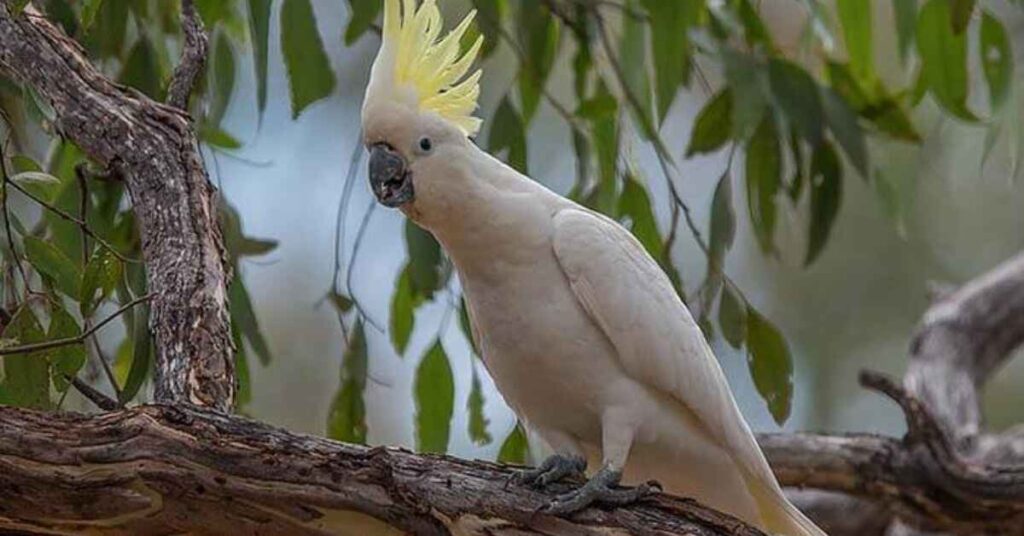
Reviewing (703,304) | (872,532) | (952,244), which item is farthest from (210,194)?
(952,244)

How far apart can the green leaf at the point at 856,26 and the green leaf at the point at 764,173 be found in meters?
0.18

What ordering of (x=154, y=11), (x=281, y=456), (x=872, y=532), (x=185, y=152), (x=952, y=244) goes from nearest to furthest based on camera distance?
1. (x=281, y=456)
2. (x=185, y=152)
3. (x=154, y=11)
4. (x=872, y=532)
5. (x=952, y=244)

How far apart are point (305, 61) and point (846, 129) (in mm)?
901

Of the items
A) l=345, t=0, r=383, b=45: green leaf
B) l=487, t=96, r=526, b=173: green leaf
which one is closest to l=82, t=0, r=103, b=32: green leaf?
l=345, t=0, r=383, b=45: green leaf

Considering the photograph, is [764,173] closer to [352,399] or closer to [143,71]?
[352,399]

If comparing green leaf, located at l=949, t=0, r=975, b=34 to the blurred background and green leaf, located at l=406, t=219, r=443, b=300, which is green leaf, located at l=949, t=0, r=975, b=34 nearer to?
the blurred background

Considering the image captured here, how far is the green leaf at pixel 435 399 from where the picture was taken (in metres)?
2.29

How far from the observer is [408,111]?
1858 mm

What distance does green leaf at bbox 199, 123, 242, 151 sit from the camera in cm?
241

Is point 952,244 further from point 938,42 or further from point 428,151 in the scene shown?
point 428,151

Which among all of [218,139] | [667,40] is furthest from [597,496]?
[218,139]

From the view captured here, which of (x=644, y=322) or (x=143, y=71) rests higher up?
(x=143, y=71)

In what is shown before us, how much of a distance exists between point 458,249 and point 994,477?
942mm

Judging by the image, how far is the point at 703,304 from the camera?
236 cm
